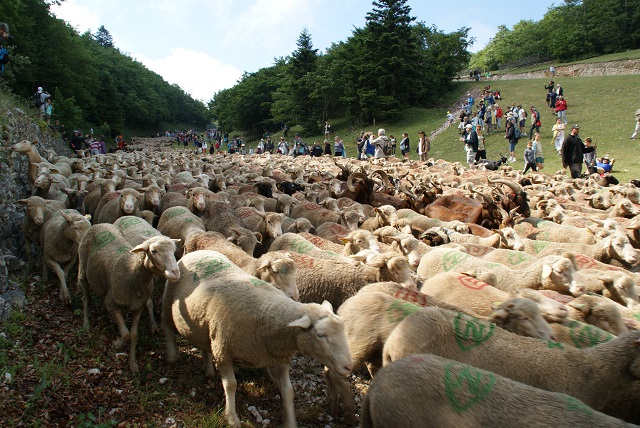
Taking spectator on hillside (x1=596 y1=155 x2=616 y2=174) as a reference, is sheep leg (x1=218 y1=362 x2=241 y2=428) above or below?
above

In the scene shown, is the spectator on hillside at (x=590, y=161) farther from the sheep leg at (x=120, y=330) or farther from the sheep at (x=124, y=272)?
the sheep leg at (x=120, y=330)

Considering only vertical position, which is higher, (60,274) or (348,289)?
(60,274)

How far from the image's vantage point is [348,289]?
5.61m

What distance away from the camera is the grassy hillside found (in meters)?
21.2

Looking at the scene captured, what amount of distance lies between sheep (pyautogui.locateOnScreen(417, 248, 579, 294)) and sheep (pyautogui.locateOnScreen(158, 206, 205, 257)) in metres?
3.69

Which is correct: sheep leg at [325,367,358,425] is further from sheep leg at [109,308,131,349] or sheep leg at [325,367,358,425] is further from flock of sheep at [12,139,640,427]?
sheep leg at [109,308,131,349]

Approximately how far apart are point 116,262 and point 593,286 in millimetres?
6098

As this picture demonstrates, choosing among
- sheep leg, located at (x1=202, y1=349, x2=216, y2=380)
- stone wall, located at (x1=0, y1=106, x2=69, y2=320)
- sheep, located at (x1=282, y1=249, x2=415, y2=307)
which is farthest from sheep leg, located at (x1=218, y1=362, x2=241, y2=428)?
stone wall, located at (x1=0, y1=106, x2=69, y2=320)

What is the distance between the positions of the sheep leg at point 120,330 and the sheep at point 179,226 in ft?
5.99

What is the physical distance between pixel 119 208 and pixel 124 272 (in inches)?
146

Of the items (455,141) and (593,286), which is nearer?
(593,286)

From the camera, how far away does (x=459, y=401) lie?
2.82 meters

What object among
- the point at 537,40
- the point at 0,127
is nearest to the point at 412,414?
the point at 0,127

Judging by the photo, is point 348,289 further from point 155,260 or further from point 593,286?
point 593,286
